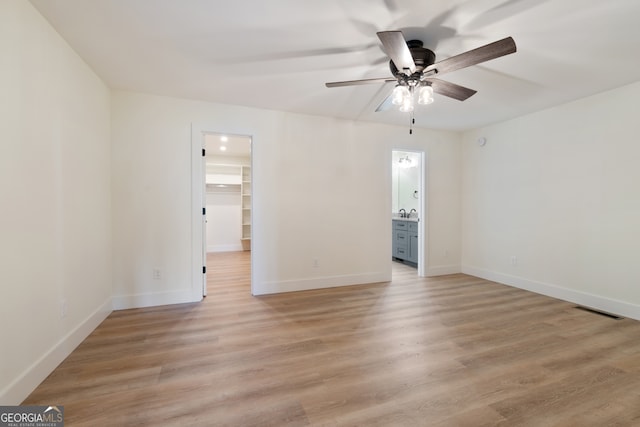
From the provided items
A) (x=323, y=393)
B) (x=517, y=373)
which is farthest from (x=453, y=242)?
(x=323, y=393)

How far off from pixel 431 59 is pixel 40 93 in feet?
9.14

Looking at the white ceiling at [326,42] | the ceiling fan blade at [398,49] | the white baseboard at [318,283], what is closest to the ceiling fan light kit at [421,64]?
the ceiling fan blade at [398,49]

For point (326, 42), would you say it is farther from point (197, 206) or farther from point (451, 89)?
point (197, 206)

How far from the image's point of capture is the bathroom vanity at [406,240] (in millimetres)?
5055

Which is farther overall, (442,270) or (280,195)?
(442,270)

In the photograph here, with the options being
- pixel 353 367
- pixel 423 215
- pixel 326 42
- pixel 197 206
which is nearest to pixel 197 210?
pixel 197 206

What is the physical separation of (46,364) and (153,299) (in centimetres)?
133

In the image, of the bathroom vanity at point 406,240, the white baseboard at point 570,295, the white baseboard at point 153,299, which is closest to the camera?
the white baseboard at point 570,295

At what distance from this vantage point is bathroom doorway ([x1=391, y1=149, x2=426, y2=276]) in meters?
4.54

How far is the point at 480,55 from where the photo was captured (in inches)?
67.6

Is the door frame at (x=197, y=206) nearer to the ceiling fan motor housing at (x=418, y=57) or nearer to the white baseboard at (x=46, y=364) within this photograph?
the white baseboard at (x=46, y=364)

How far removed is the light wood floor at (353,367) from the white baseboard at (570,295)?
0.55 feet

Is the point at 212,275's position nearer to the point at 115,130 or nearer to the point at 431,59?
the point at 115,130

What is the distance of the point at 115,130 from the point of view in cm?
298
